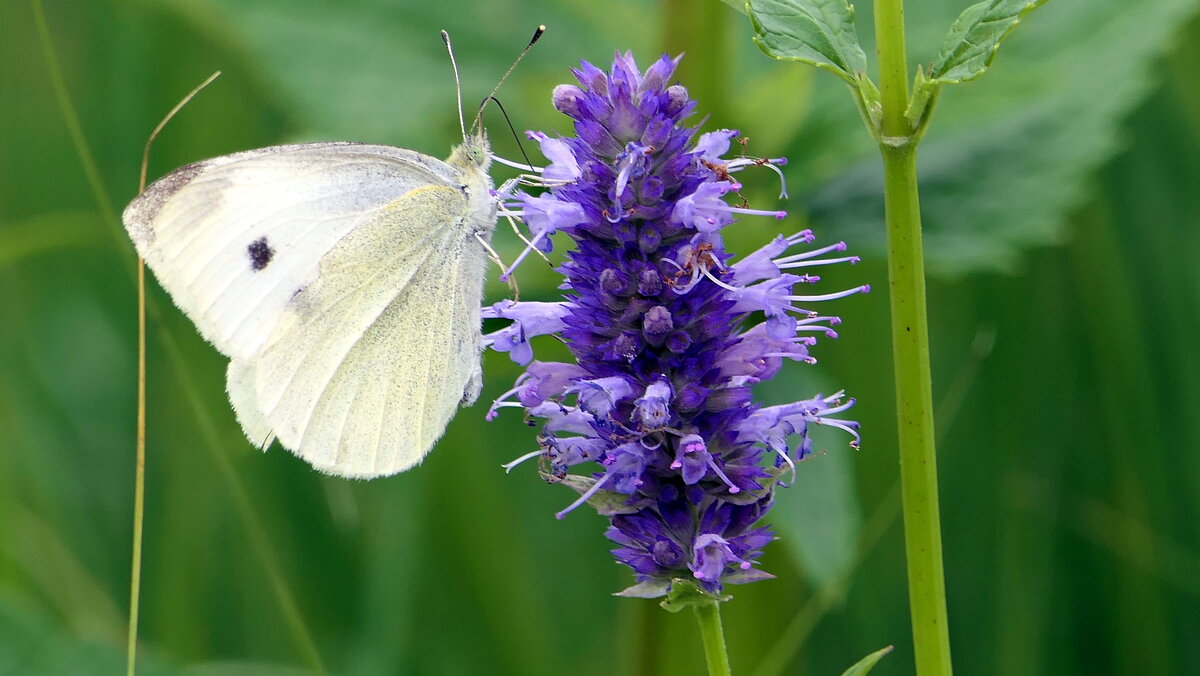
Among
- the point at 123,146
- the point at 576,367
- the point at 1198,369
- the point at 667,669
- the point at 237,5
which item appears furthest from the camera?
the point at 123,146

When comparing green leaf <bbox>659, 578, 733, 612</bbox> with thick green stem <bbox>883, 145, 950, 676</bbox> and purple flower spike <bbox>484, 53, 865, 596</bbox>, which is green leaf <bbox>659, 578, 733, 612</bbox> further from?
thick green stem <bbox>883, 145, 950, 676</bbox>

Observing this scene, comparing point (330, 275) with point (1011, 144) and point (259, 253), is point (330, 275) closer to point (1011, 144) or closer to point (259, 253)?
point (259, 253)

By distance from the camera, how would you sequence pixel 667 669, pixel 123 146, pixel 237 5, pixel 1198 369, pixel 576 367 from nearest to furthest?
1. pixel 576 367
2. pixel 667 669
3. pixel 1198 369
4. pixel 237 5
5. pixel 123 146

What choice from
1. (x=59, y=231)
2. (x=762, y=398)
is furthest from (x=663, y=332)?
(x=59, y=231)

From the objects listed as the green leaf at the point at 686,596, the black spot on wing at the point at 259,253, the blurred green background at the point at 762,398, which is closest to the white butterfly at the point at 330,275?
the black spot on wing at the point at 259,253

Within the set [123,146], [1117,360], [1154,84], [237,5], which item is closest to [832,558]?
[1117,360]

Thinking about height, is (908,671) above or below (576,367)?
below

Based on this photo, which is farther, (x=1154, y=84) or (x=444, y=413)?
(x=1154, y=84)

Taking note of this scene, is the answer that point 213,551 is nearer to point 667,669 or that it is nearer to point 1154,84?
point 667,669
